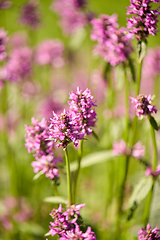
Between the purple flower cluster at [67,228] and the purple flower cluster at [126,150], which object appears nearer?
the purple flower cluster at [67,228]

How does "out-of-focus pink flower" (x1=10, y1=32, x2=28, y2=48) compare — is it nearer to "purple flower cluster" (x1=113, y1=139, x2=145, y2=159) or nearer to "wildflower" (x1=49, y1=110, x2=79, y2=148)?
"purple flower cluster" (x1=113, y1=139, x2=145, y2=159)

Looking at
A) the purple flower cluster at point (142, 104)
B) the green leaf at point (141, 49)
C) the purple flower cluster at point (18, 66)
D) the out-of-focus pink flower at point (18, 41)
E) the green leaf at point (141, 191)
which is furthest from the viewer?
the out-of-focus pink flower at point (18, 41)

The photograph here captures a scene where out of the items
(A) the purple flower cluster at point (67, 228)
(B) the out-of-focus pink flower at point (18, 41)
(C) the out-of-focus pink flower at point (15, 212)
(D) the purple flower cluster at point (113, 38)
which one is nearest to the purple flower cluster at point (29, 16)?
(B) the out-of-focus pink flower at point (18, 41)

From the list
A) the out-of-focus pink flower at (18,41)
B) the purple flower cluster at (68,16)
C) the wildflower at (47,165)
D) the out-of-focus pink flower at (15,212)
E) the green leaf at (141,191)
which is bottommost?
the green leaf at (141,191)

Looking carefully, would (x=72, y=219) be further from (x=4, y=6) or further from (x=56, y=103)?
(x=56, y=103)

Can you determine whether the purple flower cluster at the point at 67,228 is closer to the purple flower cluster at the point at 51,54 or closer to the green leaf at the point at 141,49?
the green leaf at the point at 141,49

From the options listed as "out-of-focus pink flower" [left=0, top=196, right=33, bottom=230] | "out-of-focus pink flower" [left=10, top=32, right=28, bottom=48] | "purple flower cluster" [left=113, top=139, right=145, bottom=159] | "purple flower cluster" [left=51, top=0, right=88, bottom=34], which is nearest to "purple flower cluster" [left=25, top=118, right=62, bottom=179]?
"purple flower cluster" [left=113, top=139, right=145, bottom=159]
